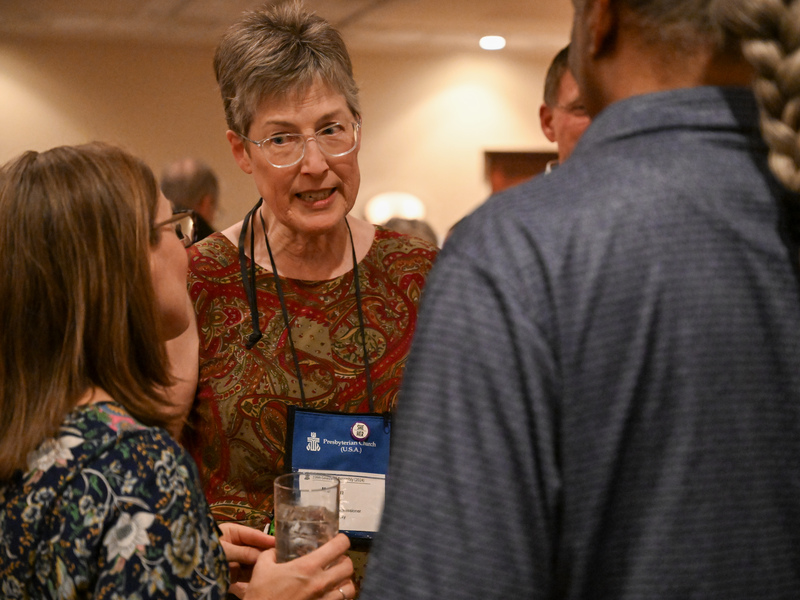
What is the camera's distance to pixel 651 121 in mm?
757

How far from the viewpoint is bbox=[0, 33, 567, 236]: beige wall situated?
6.88 metres

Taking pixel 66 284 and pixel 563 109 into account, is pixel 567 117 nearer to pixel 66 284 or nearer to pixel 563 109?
pixel 563 109

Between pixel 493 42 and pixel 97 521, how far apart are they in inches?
276

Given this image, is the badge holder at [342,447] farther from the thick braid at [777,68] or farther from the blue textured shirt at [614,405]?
the thick braid at [777,68]

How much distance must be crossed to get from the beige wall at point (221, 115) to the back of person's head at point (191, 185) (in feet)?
4.96

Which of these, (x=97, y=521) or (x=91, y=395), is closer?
(x=97, y=521)

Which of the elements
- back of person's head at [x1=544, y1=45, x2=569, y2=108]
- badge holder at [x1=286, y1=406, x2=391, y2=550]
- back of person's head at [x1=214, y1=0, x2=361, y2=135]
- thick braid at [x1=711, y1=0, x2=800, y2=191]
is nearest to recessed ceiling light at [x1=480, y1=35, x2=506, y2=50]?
back of person's head at [x1=544, y1=45, x2=569, y2=108]

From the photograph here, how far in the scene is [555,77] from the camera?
2.12m

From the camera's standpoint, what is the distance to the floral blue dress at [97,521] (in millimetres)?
1024

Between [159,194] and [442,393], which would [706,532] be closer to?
[442,393]

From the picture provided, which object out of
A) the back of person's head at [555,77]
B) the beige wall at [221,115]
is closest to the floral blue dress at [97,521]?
the back of person's head at [555,77]

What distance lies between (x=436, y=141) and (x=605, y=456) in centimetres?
711

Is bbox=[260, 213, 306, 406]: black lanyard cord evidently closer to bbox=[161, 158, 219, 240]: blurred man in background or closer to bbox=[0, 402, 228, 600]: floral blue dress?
bbox=[0, 402, 228, 600]: floral blue dress

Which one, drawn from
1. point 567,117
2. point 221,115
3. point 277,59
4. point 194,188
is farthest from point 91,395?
point 221,115
